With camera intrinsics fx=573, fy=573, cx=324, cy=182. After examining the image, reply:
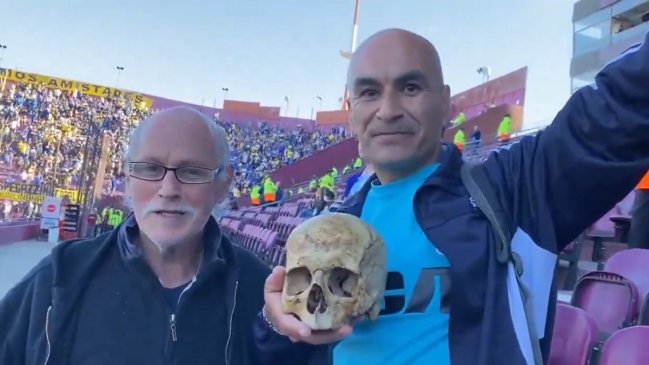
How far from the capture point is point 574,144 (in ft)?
3.48

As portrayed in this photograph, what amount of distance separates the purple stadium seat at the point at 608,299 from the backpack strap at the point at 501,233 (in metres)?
1.78

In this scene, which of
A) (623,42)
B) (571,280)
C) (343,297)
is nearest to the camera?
(343,297)

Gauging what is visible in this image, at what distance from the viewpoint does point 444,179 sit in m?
1.18

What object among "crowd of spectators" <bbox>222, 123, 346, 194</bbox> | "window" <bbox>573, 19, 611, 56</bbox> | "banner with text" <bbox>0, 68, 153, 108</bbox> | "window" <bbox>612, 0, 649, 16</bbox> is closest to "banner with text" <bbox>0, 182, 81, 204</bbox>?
"crowd of spectators" <bbox>222, 123, 346, 194</bbox>

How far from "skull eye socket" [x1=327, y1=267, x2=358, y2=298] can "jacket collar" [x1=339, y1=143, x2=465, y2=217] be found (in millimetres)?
204

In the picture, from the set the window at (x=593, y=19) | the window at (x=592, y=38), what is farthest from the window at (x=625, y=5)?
the window at (x=592, y=38)

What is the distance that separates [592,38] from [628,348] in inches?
944

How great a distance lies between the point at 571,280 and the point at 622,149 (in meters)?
4.70

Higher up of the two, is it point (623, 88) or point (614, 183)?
point (623, 88)

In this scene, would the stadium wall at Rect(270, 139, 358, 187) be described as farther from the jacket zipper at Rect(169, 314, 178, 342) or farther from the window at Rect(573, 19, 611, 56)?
the jacket zipper at Rect(169, 314, 178, 342)

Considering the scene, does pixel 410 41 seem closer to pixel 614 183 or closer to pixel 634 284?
pixel 614 183

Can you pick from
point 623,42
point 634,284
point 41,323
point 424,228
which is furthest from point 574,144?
point 623,42

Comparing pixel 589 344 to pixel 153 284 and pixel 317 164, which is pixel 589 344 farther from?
pixel 317 164

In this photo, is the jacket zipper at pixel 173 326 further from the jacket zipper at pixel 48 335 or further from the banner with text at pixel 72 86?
the banner with text at pixel 72 86
